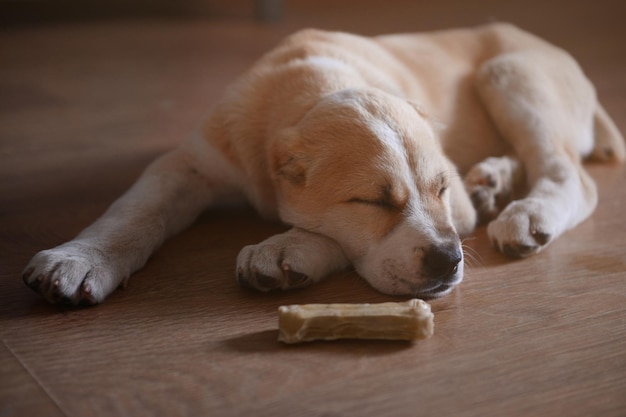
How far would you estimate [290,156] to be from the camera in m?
2.26

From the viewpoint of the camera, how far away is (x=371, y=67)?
9.21 ft

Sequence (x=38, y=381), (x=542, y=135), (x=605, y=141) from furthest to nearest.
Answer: (x=605, y=141)
(x=542, y=135)
(x=38, y=381)

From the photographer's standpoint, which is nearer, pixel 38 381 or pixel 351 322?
pixel 38 381

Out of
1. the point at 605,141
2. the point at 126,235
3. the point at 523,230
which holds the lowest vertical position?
the point at 605,141

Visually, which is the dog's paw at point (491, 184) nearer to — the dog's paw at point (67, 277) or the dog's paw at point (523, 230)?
the dog's paw at point (523, 230)

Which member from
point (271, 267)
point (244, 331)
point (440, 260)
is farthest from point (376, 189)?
point (244, 331)

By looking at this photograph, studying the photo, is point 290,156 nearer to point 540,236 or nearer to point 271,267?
point 271,267

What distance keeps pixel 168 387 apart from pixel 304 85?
44.7 inches

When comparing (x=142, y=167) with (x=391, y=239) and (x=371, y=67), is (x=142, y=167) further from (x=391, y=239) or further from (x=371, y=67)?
(x=391, y=239)

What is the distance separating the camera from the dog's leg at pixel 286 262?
7.07 ft

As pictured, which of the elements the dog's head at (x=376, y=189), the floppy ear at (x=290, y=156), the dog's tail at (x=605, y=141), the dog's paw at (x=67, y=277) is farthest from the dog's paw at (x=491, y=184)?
the dog's paw at (x=67, y=277)

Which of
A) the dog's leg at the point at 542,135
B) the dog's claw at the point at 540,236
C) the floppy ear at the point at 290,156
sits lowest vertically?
the dog's claw at the point at 540,236

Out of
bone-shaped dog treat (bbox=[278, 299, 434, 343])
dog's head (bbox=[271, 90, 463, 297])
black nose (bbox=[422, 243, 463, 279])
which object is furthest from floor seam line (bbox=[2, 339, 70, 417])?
black nose (bbox=[422, 243, 463, 279])

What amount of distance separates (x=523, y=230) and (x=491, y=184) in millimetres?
405
